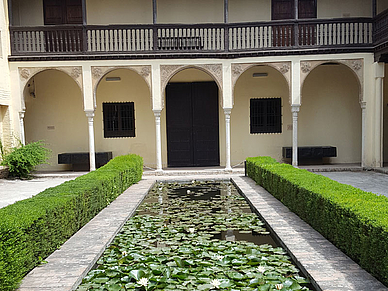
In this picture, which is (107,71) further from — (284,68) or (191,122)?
(284,68)

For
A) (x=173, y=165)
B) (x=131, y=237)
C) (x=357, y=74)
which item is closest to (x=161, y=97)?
(x=173, y=165)

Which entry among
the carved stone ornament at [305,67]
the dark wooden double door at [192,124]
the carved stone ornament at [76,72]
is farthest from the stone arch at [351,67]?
the carved stone ornament at [76,72]

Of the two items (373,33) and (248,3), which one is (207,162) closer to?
(248,3)

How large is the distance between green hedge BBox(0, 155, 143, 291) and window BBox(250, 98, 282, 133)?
Result: 8302 millimetres

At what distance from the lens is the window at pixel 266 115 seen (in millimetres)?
15164

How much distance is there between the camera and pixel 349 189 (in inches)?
226

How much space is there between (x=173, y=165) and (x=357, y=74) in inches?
301

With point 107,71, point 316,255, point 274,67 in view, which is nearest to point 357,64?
point 274,67

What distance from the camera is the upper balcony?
12984 mm

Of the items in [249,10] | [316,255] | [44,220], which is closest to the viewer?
[316,255]

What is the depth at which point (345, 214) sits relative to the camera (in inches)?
180

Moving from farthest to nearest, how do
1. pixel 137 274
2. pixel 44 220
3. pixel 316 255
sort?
pixel 44 220 → pixel 316 255 → pixel 137 274

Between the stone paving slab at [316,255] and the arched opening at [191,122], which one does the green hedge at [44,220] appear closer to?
the stone paving slab at [316,255]

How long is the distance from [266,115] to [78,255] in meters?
11.7
